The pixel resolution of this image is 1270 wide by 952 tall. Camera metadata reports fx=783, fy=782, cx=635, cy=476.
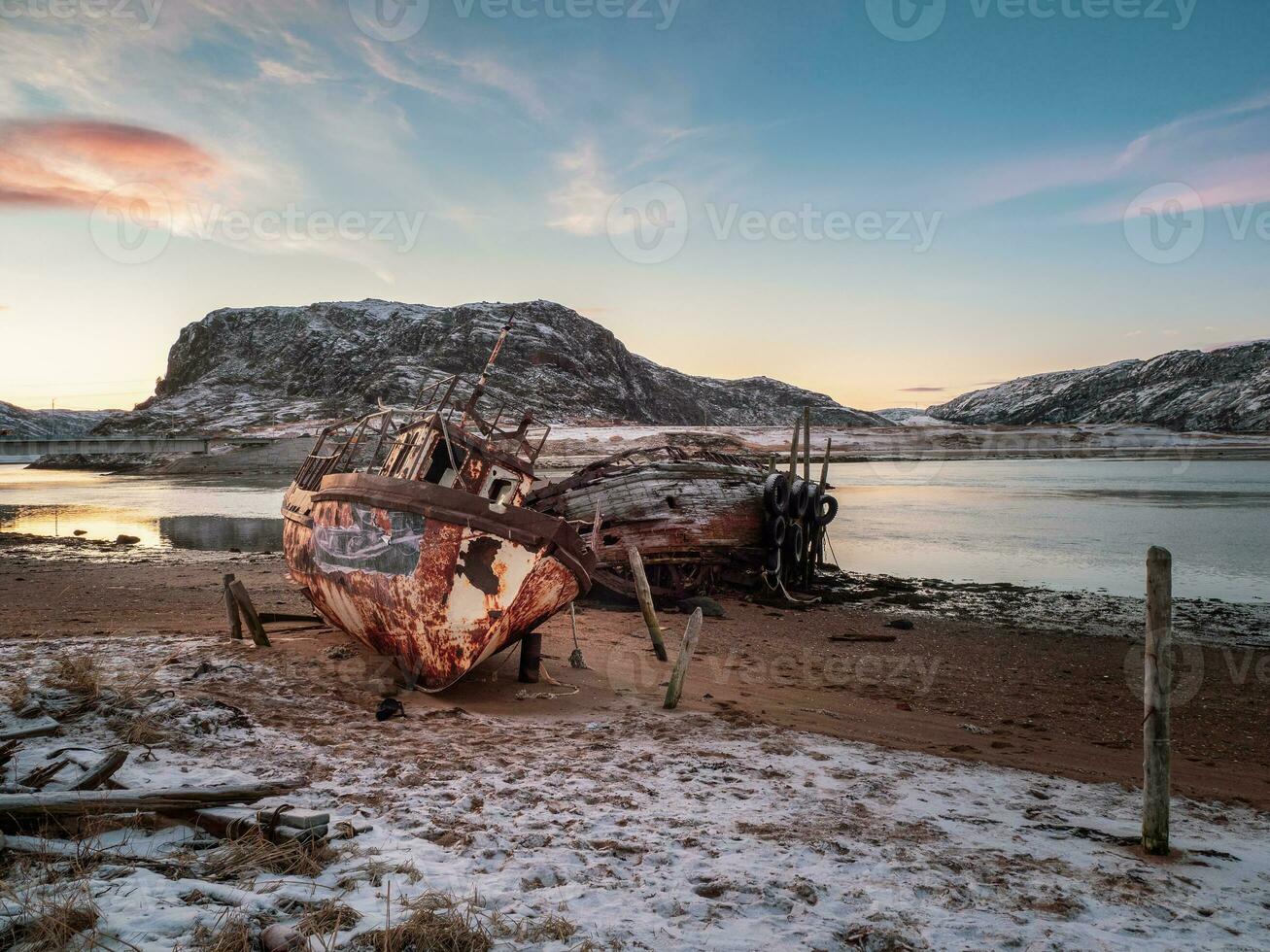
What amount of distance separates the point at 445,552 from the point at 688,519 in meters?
10.2

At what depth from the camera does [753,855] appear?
17.7 feet

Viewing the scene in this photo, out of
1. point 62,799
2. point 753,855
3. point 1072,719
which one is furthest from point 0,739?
point 1072,719

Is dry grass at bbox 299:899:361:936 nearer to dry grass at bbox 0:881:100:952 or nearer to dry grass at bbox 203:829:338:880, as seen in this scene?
dry grass at bbox 203:829:338:880

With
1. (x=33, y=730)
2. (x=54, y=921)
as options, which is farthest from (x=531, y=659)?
(x=54, y=921)

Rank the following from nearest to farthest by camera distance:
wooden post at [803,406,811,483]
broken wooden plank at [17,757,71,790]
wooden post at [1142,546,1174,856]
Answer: broken wooden plank at [17,757,71,790], wooden post at [1142,546,1174,856], wooden post at [803,406,811,483]

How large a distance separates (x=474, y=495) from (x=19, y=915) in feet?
18.2

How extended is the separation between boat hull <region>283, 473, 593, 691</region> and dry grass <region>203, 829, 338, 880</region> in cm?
430

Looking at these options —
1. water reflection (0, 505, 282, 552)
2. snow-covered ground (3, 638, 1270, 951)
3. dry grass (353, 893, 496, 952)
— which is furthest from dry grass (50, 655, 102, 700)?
water reflection (0, 505, 282, 552)

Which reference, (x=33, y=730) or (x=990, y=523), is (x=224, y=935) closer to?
(x=33, y=730)

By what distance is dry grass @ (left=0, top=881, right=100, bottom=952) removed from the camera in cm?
361

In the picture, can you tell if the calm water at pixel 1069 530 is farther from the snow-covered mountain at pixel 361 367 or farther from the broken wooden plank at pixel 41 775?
the snow-covered mountain at pixel 361 367

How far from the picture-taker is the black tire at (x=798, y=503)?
67.5 feet

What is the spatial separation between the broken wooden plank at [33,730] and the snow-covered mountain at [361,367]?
121 m

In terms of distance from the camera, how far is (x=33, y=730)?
616 cm
